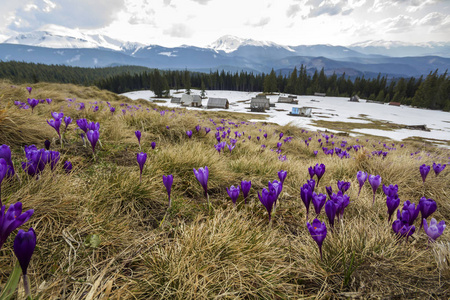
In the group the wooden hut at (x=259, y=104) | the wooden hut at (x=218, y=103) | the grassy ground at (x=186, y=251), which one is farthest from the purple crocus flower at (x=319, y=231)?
the wooden hut at (x=218, y=103)

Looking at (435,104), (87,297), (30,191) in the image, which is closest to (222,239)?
(87,297)

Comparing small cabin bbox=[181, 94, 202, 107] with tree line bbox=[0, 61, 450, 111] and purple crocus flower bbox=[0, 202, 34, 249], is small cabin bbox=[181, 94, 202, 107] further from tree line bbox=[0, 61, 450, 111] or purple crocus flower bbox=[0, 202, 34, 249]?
purple crocus flower bbox=[0, 202, 34, 249]

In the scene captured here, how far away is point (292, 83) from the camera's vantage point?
94.2 m

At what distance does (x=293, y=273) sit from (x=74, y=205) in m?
1.73

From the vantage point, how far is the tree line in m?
70.9

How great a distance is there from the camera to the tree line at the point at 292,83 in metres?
70.9

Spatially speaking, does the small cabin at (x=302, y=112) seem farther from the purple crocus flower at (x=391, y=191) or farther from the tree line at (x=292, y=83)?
the purple crocus flower at (x=391, y=191)

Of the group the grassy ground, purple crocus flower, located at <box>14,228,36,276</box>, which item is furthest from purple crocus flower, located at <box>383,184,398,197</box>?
purple crocus flower, located at <box>14,228,36,276</box>

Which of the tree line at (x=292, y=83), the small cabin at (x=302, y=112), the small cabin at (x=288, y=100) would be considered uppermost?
the tree line at (x=292, y=83)

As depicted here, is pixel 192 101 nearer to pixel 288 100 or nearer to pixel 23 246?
pixel 288 100

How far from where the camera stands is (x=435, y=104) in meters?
70.6

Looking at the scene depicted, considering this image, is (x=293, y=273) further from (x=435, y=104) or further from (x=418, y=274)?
(x=435, y=104)

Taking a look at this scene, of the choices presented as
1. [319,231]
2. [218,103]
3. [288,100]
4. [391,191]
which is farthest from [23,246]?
[288,100]

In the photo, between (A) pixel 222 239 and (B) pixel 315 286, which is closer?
(B) pixel 315 286
